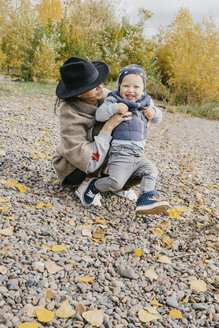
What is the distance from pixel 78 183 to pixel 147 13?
1103cm

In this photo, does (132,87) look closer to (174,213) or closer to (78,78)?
(78,78)

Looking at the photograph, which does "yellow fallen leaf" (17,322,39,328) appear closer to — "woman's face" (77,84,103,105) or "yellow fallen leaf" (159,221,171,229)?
"yellow fallen leaf" (159,221,171,229)

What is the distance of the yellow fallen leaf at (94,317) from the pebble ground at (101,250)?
0.03 meters

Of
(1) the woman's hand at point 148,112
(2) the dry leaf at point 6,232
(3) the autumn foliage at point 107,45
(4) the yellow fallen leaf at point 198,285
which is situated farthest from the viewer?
(3) the autumn foliage at point 107,45

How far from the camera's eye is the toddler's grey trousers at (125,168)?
8.80 feet

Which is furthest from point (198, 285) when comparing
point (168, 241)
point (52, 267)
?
point (52, 267)

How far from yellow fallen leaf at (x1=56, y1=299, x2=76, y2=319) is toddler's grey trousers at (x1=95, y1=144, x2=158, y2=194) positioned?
119cm

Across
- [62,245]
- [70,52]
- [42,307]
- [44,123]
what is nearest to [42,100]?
[44,123]

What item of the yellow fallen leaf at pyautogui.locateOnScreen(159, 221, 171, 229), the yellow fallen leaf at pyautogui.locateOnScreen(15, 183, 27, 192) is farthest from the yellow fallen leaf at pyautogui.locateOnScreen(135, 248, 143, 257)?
the yellow fallen leaf at pyautogui.locateOnScreen(15, 183, 27, 192)

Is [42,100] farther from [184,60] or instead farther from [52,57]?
[184,60]

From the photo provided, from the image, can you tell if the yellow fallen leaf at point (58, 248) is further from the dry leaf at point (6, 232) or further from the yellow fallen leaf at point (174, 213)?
the yellow fallen leaf at point (174, 213)

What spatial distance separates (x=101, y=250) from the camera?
225cm

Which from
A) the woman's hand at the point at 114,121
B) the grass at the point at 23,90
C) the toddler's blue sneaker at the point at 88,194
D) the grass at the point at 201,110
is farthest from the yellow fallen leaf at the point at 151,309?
the grass at the point at 201,110

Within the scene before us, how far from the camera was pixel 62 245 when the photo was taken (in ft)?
7.23
